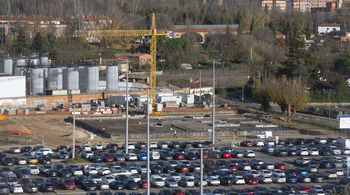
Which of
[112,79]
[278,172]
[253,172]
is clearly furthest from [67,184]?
[112,79]

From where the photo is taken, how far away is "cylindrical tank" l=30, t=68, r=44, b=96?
5003 centimetres

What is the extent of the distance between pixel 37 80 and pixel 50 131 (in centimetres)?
1320

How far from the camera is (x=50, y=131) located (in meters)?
38.0

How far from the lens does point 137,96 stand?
Result: 1953 inches

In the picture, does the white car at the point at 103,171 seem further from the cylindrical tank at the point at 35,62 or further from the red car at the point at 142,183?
the cylindrical tank at the point at 35,62

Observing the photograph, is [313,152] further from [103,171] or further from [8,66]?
[8,66]

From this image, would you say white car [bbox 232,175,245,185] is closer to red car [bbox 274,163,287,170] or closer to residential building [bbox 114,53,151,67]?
red car [bbox 274,163,287,170]

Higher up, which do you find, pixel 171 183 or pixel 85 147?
pixel 85 147

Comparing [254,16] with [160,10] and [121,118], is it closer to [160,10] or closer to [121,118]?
[160,10]

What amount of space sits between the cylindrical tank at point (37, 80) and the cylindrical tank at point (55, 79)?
4.74 ft

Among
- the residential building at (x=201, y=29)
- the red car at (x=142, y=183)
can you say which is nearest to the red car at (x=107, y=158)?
the red car at (x=142, y=183)

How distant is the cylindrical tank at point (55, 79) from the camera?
51688mm

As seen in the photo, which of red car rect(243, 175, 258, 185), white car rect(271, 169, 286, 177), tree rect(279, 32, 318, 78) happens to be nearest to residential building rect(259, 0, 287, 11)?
tree rect(279, 32, 318, 78)

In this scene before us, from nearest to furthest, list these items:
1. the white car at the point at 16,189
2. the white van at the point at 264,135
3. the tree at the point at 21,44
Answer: the white car at the point at 16,189 < the white van at the point at 264,135 < the tree at the point at 21,44
